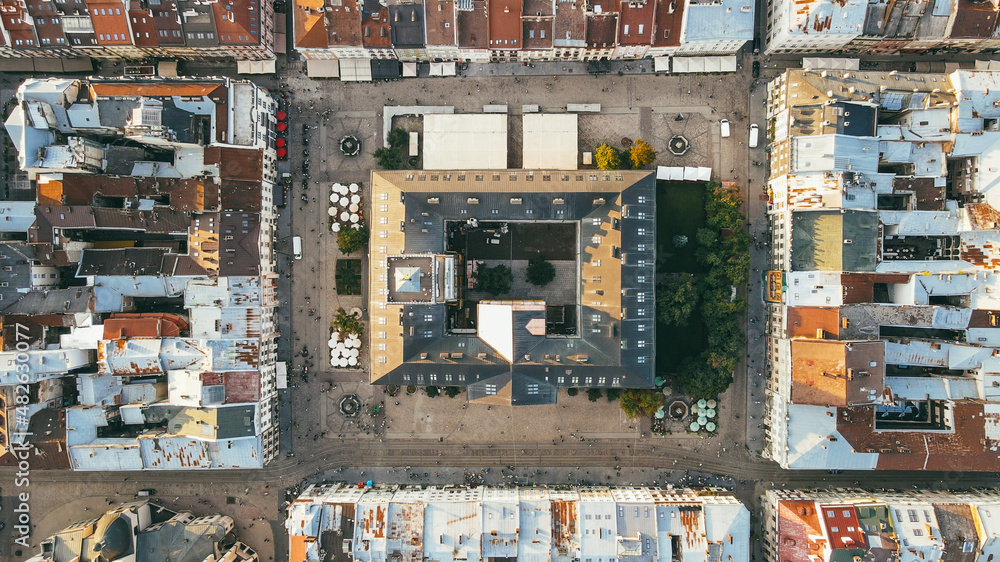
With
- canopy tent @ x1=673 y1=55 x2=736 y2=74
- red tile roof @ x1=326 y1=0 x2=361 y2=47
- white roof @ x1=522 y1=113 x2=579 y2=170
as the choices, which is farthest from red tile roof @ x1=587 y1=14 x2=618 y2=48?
red tile roof @ x1=326 y1=0 x2=361 y2=47

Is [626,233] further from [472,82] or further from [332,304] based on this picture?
[332,304]

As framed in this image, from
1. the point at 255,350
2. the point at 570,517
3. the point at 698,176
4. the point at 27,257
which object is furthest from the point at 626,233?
the point at 27,257

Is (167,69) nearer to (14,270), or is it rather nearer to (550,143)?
(14,270)

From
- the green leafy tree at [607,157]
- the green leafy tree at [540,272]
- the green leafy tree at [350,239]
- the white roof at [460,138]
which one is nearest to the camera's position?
the green leafy tree at [607,157]

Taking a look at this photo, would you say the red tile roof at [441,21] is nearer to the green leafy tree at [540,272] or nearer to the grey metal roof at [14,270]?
the green leafy tree at [540,272]

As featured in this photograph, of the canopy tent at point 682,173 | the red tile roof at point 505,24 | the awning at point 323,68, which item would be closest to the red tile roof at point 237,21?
the awning at point 323,68
